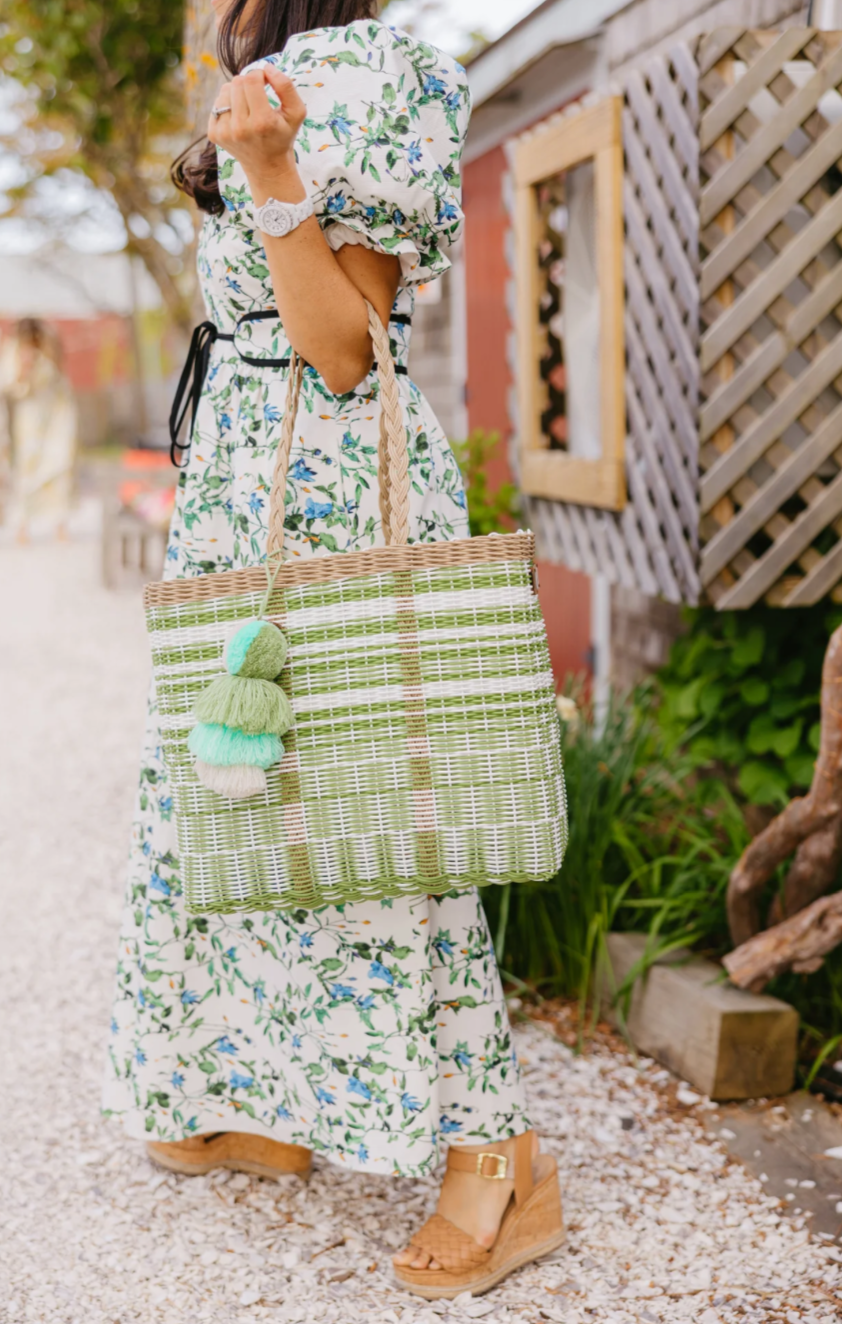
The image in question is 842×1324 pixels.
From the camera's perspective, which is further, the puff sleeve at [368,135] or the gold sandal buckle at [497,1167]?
the gold sandal buckle at [497,1167]

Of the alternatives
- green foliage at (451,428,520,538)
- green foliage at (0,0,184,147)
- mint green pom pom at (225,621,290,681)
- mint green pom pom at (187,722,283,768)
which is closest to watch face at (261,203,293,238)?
mint green pom pom at (225,621,290,681)

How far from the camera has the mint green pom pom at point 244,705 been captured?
1461 mm

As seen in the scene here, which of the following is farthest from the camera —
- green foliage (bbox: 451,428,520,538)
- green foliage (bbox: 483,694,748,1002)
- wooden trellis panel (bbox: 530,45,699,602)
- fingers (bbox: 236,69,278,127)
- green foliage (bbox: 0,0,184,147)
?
green foliage (bbox: 0,0,184,147)

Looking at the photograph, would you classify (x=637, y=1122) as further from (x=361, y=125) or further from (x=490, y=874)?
(x=361, y=125)

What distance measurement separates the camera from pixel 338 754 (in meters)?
1.53

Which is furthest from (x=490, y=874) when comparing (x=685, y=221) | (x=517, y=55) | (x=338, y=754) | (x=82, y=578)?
(x=82, y=578)

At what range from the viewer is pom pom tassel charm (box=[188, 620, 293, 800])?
146 cm

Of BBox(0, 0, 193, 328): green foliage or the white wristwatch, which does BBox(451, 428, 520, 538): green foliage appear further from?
→ BBox(0, 0, 193, 328): green foliage

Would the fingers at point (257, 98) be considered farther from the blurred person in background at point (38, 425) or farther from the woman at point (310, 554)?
the blurred person in background at point (38, 425)

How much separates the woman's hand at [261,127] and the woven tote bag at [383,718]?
22 cm

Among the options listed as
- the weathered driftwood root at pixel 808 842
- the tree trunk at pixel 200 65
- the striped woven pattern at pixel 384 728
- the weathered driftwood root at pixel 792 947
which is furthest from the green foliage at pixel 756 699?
the tree trunk at pixel 200 65

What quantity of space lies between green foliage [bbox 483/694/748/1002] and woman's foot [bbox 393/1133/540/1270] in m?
0.77

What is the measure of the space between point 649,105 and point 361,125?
1.81 m

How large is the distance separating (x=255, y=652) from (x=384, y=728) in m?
0.18
